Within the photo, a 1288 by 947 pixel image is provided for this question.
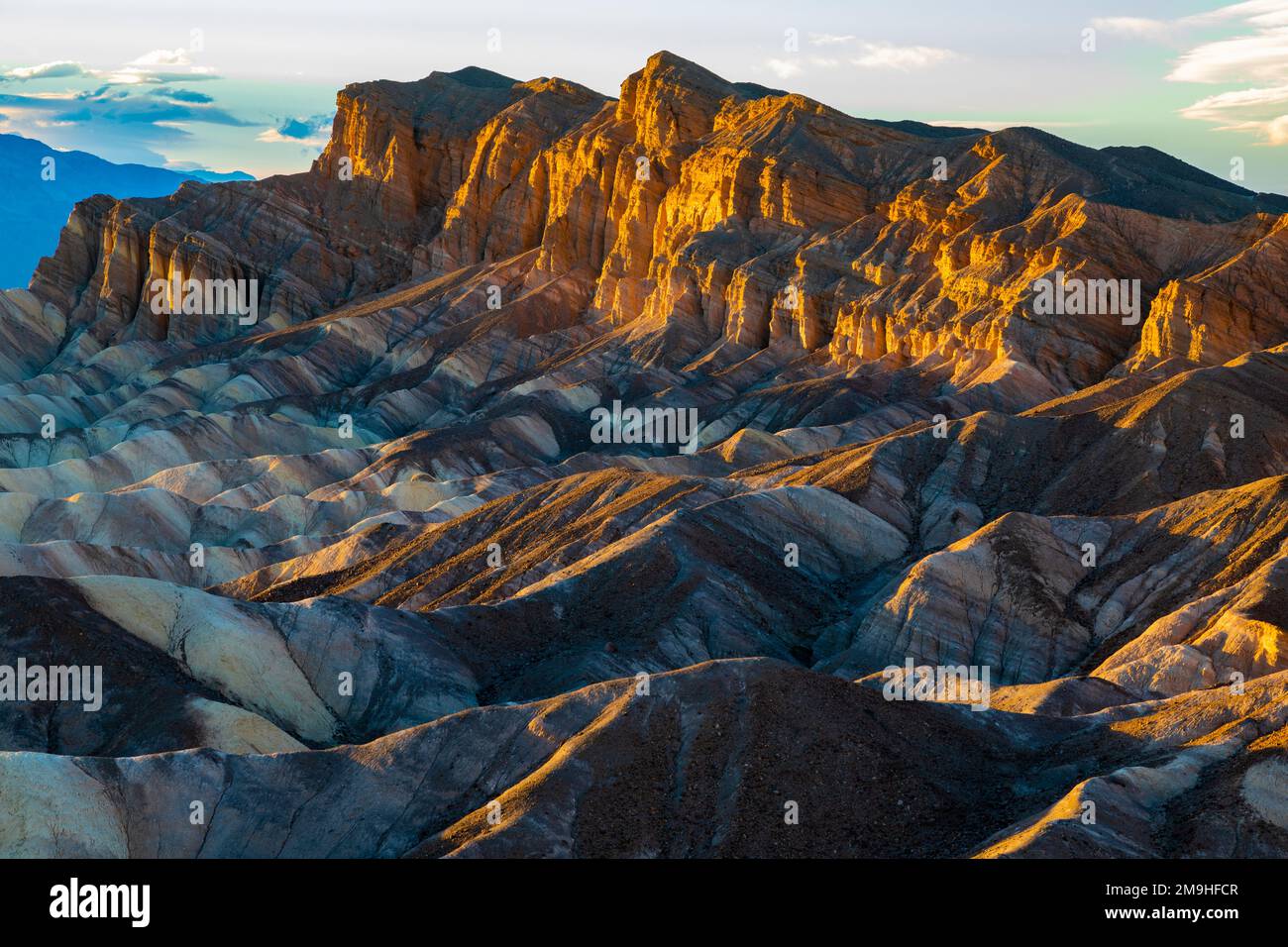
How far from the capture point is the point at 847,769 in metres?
38.2

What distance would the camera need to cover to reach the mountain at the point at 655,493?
129 feet

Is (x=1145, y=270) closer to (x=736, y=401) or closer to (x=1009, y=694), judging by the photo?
(x=736, y=401)

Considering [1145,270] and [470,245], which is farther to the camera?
[470,245]

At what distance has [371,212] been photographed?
15312cm

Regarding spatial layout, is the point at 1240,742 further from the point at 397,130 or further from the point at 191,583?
the point at 397,130

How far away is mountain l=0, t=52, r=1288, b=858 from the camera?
3938 centimetres

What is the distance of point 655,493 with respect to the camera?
7275 cm

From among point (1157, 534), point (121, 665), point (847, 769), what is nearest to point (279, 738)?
point (121, 665)

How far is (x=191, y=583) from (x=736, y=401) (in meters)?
38.4

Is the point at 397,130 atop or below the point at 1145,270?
atop

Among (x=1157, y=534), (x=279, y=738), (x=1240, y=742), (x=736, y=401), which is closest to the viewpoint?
(x=1240, y=742)

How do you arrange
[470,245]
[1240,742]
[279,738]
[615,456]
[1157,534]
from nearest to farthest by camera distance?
1. [1240,742]
2. [279,738]
3. [1157,534]
4. [615,456]
5. [470,245]

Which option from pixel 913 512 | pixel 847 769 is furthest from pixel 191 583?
pixel 847 769

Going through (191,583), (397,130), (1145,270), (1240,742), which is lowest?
(191,583)
